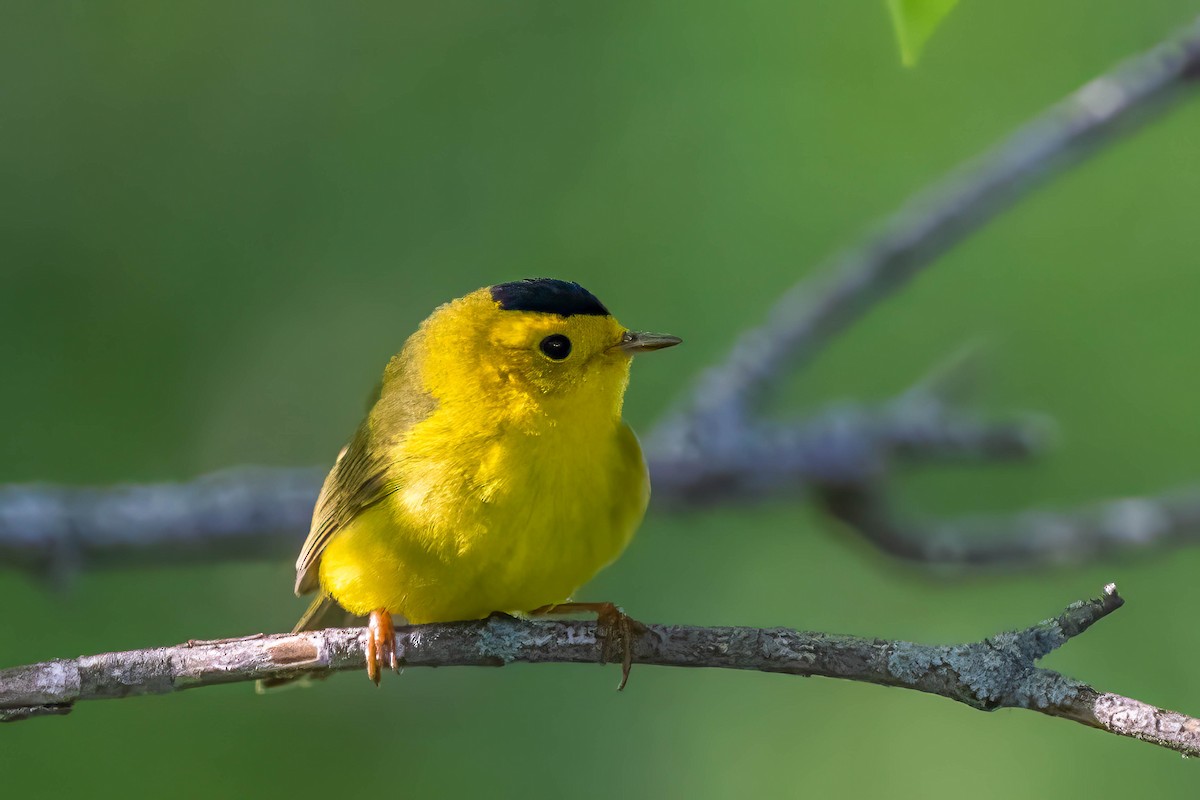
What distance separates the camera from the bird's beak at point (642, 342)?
9.42 feet

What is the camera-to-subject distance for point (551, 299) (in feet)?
9.67

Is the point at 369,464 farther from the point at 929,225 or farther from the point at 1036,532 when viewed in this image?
the point at 1036,532

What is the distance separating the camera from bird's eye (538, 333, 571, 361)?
2922mm

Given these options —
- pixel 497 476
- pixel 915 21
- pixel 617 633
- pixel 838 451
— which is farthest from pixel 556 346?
pixel 838 451

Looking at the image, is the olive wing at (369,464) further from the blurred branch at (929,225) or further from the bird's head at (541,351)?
the blurred branch at (929,225)

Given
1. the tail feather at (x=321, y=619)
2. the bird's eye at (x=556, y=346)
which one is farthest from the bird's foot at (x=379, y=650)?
the bird's eye at (x=556, y=346)

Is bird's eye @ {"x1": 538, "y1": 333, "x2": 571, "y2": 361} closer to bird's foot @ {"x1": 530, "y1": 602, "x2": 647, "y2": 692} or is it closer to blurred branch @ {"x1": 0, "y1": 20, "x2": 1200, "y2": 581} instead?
bird's foot @ {"x1": 530, "y1": 602, "x2": 647, "y2": 692}

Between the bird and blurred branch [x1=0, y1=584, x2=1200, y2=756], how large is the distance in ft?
0.35

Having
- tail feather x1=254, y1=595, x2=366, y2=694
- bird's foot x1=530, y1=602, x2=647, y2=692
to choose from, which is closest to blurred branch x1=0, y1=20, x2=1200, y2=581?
tail feather x1=254, y1=595, x2=366, y2=694

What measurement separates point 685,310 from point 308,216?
2.10 meters

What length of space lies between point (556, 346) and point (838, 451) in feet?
6.87

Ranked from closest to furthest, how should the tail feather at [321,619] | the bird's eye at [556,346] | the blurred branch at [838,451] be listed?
the bird's eye at [556,346]
the tail feather at [321,619]
the blurred branch at [838,451]

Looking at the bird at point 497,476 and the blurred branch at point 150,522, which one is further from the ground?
the blurred branch at point 150,522

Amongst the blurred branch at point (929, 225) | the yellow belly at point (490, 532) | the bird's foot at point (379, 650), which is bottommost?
the bird's foot at point (379, 650)
